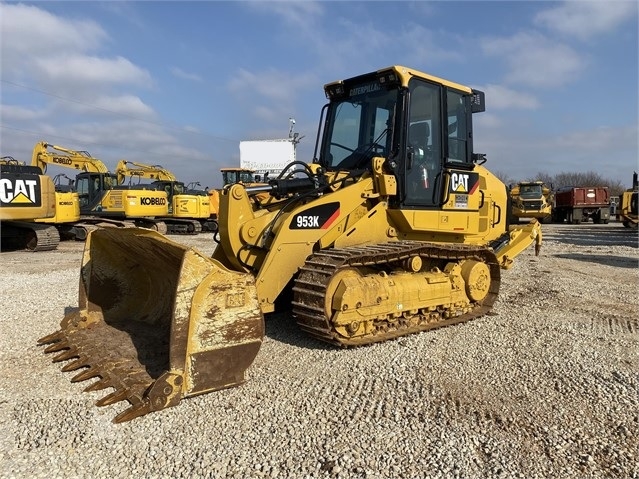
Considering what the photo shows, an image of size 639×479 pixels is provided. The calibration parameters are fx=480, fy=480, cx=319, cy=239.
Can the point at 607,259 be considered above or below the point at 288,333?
above

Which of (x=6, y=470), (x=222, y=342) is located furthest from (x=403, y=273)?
(x=6, y=470)

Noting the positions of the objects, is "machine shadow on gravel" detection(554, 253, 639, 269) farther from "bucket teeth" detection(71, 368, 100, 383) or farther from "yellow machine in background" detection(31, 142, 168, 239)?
"yellow machine in background" detection(31, 142, 168, 239)

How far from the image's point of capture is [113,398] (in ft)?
11.6

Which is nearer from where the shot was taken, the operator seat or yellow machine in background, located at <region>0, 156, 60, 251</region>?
the operator seat

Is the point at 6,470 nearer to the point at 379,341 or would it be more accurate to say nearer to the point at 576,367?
the point at 379,341

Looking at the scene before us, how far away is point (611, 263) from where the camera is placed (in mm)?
12062

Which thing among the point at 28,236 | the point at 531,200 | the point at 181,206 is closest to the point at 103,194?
the point at 181,206

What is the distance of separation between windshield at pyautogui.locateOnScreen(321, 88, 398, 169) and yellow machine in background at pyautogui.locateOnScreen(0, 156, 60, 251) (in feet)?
30.3

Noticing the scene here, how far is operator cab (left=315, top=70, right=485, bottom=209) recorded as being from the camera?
5.74 meters

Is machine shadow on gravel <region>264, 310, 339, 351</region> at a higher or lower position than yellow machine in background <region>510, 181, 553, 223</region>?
lower

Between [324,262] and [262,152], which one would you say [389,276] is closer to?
[324,262]

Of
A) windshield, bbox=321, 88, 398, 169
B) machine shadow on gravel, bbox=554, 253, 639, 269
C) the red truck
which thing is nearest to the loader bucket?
windshield, bbox=321, 88, 398, 169

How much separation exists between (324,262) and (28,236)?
1273 cm

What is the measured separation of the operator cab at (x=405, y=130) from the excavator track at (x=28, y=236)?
10845mm
